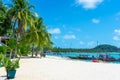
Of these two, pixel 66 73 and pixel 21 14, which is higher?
pixel 21 14

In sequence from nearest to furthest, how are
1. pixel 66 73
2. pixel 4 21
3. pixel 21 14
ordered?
pixel 66 73 → pixel 21 14 → pixel 4 21

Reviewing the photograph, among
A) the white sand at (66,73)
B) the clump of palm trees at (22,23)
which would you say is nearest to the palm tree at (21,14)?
the clump of palm trees at (22,23)

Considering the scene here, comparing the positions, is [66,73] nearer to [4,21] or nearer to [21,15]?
[21,15]

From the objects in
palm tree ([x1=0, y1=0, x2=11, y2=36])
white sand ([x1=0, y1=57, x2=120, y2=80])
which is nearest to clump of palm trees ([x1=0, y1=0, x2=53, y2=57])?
palm tree ([x1=0, y1=0, x2=11, y2=36])

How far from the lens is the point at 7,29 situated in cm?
4675

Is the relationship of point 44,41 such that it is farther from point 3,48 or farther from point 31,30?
point 3,48

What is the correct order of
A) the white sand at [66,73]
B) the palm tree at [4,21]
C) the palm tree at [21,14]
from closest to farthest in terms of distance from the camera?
the white sand at [66,73]
the palm tree at [21,14]
the palm tree at [4,21]

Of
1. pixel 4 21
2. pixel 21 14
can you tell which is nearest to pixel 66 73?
pixel 21 14

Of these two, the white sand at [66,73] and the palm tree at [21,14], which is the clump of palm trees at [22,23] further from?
the white sand at [66,73]

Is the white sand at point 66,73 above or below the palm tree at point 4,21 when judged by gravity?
below

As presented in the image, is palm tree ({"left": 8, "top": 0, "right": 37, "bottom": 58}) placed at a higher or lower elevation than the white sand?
higher

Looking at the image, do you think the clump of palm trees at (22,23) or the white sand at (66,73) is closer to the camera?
the white sand at (66,73)

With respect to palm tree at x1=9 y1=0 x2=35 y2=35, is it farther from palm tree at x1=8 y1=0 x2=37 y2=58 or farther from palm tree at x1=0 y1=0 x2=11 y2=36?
palm tree at x1=0 y1=0 x2=11 y2=36

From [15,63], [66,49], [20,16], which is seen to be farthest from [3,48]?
[66,49]
